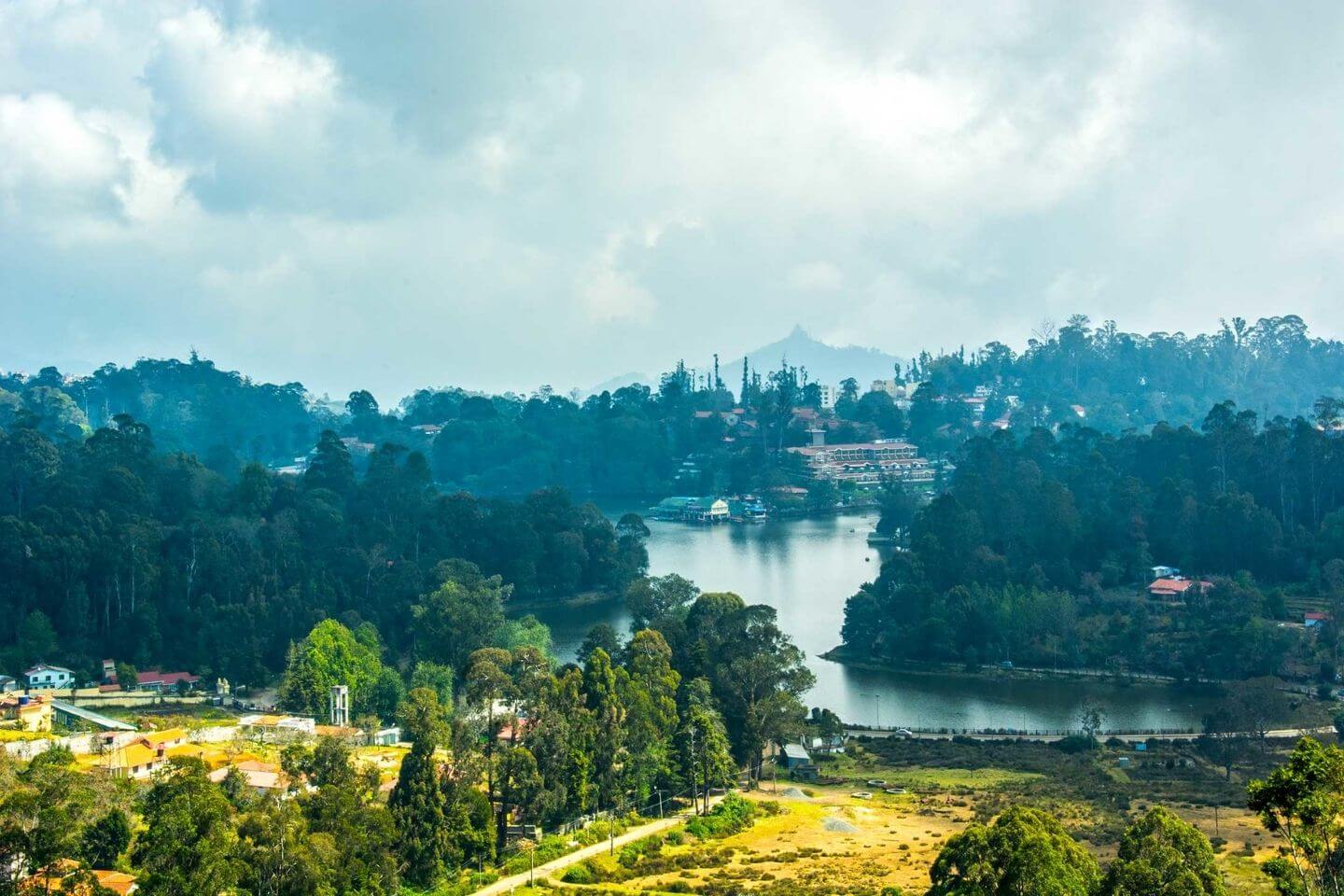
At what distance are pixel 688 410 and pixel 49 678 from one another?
69235 mm

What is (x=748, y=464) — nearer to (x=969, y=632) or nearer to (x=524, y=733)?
(x=969, y=632)

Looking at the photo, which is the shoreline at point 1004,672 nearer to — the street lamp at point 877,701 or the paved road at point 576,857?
the street lamp at point 877,701

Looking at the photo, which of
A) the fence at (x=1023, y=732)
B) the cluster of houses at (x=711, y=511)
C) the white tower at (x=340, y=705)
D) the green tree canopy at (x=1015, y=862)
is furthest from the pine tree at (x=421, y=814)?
the cluster of houses at (x=711, y=511)

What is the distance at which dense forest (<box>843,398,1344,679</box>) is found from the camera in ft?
152

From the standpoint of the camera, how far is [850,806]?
3067cm

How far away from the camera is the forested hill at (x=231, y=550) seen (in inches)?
1850

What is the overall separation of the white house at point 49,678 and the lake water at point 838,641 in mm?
15503

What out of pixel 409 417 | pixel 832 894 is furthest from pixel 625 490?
pixel 832 894

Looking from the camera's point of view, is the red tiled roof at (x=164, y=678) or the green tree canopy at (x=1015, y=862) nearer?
the green tree canopy at (x=1015, y=862)

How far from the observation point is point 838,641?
51.3m

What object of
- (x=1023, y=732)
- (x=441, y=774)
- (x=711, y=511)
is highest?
(x=711, y=511)

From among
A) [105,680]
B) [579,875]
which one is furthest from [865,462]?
[579,875]

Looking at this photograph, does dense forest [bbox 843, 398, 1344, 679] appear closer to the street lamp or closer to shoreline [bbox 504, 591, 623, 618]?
the street lamp

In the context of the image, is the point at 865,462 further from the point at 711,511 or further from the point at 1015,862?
the point at 1015,862
